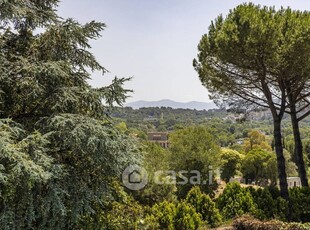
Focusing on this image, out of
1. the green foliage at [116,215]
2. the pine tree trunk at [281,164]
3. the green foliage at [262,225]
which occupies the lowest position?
the green foliage at [262,225]

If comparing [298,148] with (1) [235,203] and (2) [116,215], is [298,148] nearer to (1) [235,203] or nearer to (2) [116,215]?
(1) [235,203]

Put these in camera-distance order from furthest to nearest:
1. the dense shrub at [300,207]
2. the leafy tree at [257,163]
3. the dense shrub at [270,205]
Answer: the leafy tree at [257,163], the dense shrub at [300,207], the dense shrub at [270,205]

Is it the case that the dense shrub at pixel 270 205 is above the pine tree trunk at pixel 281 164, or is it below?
below

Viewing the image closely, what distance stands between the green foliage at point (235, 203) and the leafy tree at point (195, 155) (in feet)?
35.0

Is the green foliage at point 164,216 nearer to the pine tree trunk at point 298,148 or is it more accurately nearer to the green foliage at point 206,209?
the green foliage at point 206,209

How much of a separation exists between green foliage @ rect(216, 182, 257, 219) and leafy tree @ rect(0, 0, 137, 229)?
3689 millimetres

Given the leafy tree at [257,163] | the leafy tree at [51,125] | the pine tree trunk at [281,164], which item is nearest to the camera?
the leafy tree at [51,125]

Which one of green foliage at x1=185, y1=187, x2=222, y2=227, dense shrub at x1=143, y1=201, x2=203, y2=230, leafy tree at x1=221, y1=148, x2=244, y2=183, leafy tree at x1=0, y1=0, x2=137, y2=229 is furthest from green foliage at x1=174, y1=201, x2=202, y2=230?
leafy tree at x1=221, y1=148, x2=244, y2=183

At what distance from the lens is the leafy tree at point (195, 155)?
61.7 feet

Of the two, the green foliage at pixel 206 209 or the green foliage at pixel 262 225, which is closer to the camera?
the green foliage at pixel 262 225

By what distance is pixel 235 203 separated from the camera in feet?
25.5

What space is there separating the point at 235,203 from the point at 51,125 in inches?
210

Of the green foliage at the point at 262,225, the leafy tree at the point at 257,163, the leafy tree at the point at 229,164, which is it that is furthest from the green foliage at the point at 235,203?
the leafy tree at the point at 257,163

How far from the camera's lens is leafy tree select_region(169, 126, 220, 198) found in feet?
61.7
